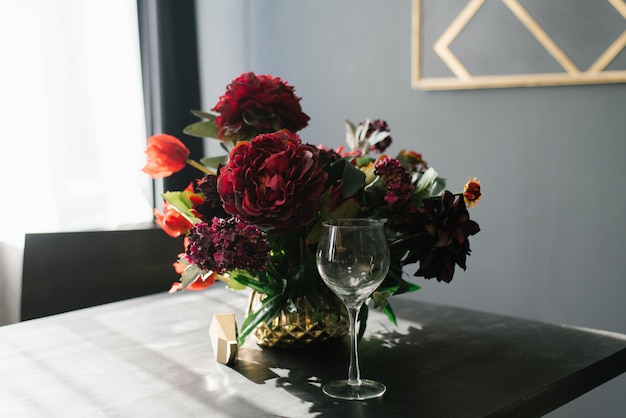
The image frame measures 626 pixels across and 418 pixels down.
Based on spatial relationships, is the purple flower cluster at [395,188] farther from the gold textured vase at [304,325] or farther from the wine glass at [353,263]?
the gold textured vase at [304,325]

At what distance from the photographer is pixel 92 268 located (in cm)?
191

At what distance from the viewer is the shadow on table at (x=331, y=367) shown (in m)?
1.02

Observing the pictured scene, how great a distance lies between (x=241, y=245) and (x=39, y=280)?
0.99 metres

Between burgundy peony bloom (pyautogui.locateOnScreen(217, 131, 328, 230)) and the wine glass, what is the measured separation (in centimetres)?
6

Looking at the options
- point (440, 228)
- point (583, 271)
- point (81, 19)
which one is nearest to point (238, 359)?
point (440, 228)

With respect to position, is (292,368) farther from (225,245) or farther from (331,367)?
(225,245)

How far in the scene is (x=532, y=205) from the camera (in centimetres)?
249

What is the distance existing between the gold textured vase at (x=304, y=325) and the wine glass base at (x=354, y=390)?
17 cm

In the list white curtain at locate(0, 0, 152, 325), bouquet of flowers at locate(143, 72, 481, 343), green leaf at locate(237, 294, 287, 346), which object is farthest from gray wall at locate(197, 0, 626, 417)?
green leaf at locate(237, 294, 287, 346)

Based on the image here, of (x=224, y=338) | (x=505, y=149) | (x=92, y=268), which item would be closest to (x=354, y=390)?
(x=224, y=338)

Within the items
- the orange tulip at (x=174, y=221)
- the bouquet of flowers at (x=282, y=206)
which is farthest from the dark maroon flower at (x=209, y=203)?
the orange tulip at (x=174, y=221)

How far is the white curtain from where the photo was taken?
261cm

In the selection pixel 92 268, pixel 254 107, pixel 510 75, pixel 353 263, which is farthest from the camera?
pixel 510 75

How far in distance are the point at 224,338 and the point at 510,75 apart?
168cm
